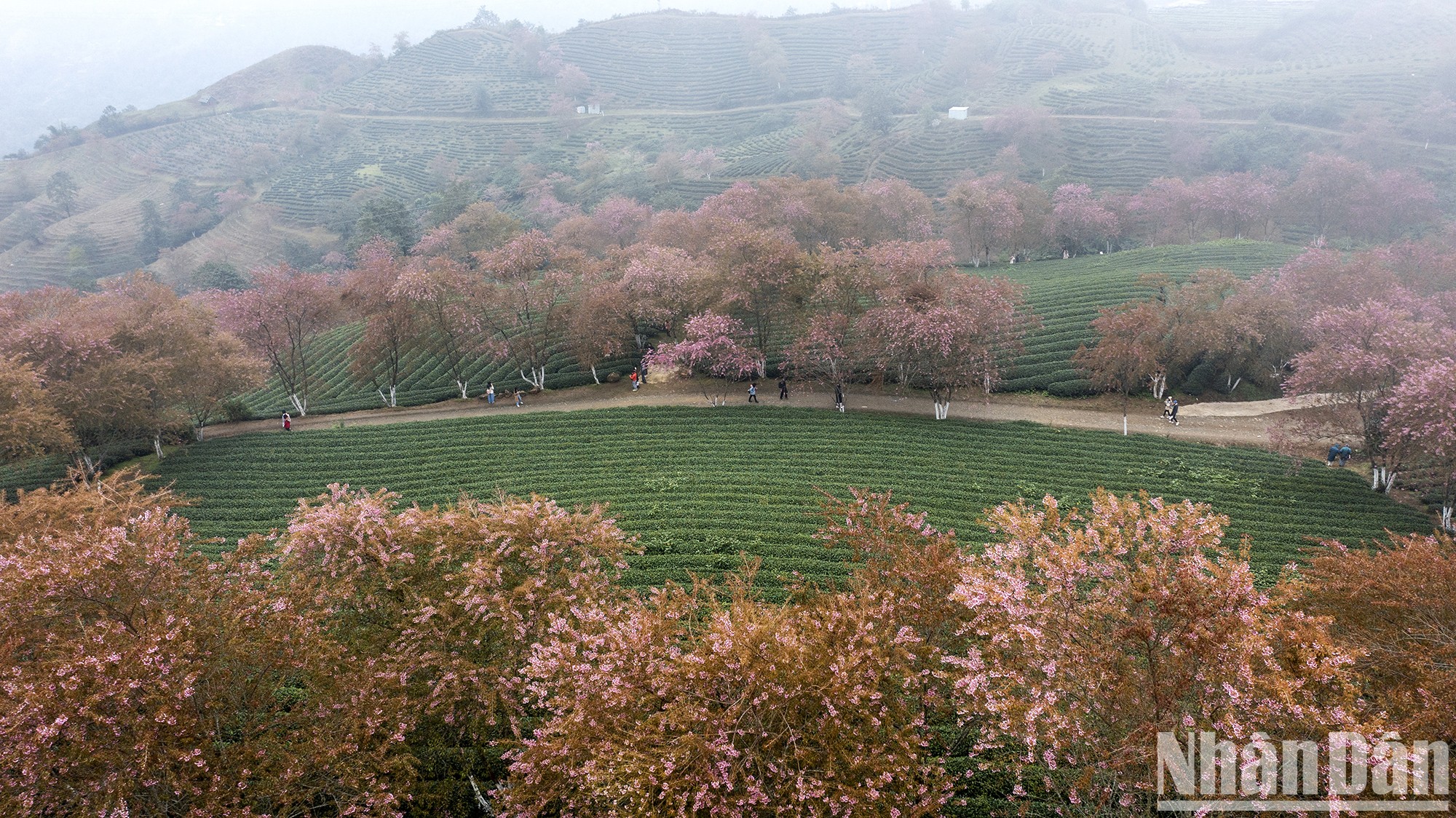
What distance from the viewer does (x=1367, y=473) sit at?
27297 mm

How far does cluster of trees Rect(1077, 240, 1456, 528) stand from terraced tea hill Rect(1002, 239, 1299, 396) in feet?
6.49

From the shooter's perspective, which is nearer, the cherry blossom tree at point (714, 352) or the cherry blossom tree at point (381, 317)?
the cherry blossom tree at point (714, 352)

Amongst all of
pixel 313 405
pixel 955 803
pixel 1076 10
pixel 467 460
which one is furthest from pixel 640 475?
pixel 1076 10

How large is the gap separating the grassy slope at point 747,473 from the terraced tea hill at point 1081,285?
258 inches

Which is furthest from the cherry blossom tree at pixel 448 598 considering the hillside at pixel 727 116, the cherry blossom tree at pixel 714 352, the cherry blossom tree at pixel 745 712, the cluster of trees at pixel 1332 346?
the hillside at pixel 727 116

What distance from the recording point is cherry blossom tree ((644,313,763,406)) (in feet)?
108

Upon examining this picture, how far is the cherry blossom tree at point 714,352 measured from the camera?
32.9m

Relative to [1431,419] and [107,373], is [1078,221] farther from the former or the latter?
[107,373]

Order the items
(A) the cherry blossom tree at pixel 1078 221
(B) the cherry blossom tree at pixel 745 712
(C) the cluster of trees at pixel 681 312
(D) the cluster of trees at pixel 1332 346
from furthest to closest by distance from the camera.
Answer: (A) the cherry blossom tree at pixel 1078 221 → (C) the cluster of trees at pixel 681 312 → (D) the cluster of trees at pixel 1332 346 → (B) the cherry blossom tree at pixel 745 712

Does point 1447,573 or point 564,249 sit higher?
point 564,249

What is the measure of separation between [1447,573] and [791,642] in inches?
475

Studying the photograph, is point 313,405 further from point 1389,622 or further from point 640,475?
point 1389,622

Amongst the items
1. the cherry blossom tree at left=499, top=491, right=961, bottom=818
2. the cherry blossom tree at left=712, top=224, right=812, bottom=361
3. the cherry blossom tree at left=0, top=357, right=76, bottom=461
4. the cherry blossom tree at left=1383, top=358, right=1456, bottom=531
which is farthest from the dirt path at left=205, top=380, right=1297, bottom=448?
the cherry blossom tree at left=499, top=491, right=961, bottom=818

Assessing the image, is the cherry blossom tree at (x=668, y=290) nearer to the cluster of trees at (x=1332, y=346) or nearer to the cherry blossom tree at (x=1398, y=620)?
the cluster of trees at (x=1332, y=346)
